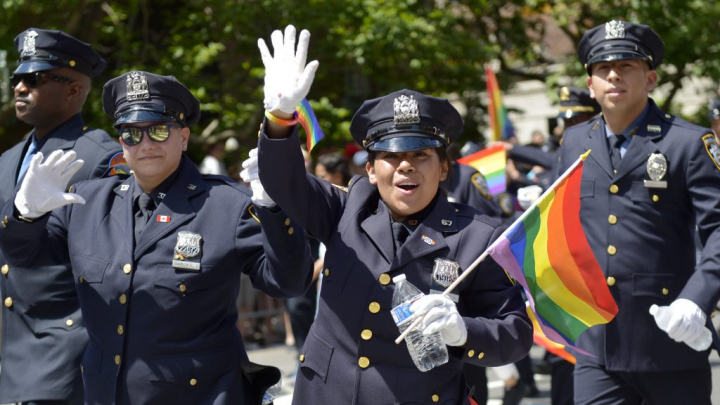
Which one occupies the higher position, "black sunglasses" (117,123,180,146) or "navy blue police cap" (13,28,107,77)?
"navy blue police cap" (13,28,107,77)

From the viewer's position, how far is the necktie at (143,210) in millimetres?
4410

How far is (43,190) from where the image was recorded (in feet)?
14.1

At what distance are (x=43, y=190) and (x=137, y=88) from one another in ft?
1.83

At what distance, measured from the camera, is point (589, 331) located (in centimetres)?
538

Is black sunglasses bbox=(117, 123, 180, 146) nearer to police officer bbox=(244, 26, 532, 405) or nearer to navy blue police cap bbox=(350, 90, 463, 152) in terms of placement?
police officer bbox=(244, 26, 532, 405)

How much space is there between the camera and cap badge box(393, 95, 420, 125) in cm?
390

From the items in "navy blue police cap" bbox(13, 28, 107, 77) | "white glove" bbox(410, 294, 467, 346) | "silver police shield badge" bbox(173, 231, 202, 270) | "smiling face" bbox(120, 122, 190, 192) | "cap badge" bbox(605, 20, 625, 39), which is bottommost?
"white glove" bbox(410, 294, 467, 346)

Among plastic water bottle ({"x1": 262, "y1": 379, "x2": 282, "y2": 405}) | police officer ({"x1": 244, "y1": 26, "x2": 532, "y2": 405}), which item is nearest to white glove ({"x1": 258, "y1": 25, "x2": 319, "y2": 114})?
police officer ({"x1": 244, "y1": 26, "x2": 532, "y2": 405})

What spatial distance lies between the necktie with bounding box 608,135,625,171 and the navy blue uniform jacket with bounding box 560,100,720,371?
0.05 meters

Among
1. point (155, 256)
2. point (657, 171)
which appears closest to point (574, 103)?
point (657, 171)

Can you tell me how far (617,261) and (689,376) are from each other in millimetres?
643

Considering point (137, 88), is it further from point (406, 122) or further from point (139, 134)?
point (406, 122)

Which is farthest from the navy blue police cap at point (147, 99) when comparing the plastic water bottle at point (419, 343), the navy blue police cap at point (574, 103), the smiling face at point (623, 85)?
the navy blue police cap at point (574, 103)

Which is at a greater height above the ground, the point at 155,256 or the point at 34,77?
the point at 34,77
